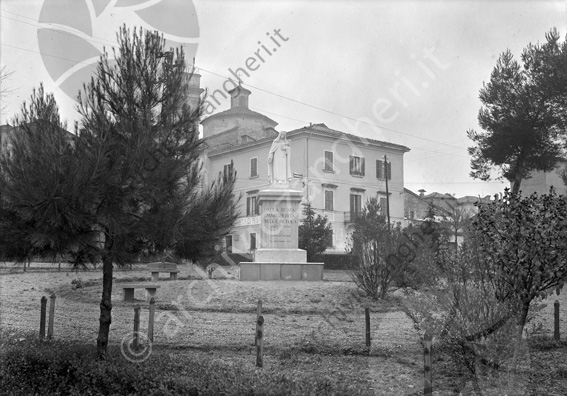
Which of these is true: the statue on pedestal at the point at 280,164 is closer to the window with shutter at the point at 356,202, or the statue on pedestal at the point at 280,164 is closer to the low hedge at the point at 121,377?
the low hedge at the point at 121,377

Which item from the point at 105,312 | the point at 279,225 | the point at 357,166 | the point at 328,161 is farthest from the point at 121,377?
the point at 357,166

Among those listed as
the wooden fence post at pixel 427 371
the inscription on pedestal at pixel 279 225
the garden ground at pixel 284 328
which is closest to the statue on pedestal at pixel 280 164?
the inscription on pedestal at pixel 279 225

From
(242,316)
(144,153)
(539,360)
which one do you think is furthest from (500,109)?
(144,153)

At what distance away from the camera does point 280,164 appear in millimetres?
22047

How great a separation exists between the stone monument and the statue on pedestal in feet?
0.18

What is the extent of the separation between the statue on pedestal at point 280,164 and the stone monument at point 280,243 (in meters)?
0.05

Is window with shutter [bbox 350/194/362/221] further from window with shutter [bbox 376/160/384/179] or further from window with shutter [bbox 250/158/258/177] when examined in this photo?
window with shutter [bbox 250/158/258/177]

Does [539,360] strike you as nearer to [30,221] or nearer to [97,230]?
[97,230]

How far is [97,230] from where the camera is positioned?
7062 mm

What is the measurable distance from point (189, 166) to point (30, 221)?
2.00 meters

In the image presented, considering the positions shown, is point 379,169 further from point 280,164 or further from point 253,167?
point 280,164

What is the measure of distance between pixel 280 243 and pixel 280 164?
320 centimetres

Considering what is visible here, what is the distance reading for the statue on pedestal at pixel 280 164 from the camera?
22.0 metres

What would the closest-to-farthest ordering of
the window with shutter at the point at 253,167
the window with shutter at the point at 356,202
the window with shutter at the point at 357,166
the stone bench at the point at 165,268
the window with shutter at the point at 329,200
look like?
1. the stone bench at the point at 165,268
2. the window with shutter at the point at 329,200
3. the window with shutter at the point at 356,202
4. the window with shutter at the point at 357,166
5. the window with shutter at the point at 253,167
